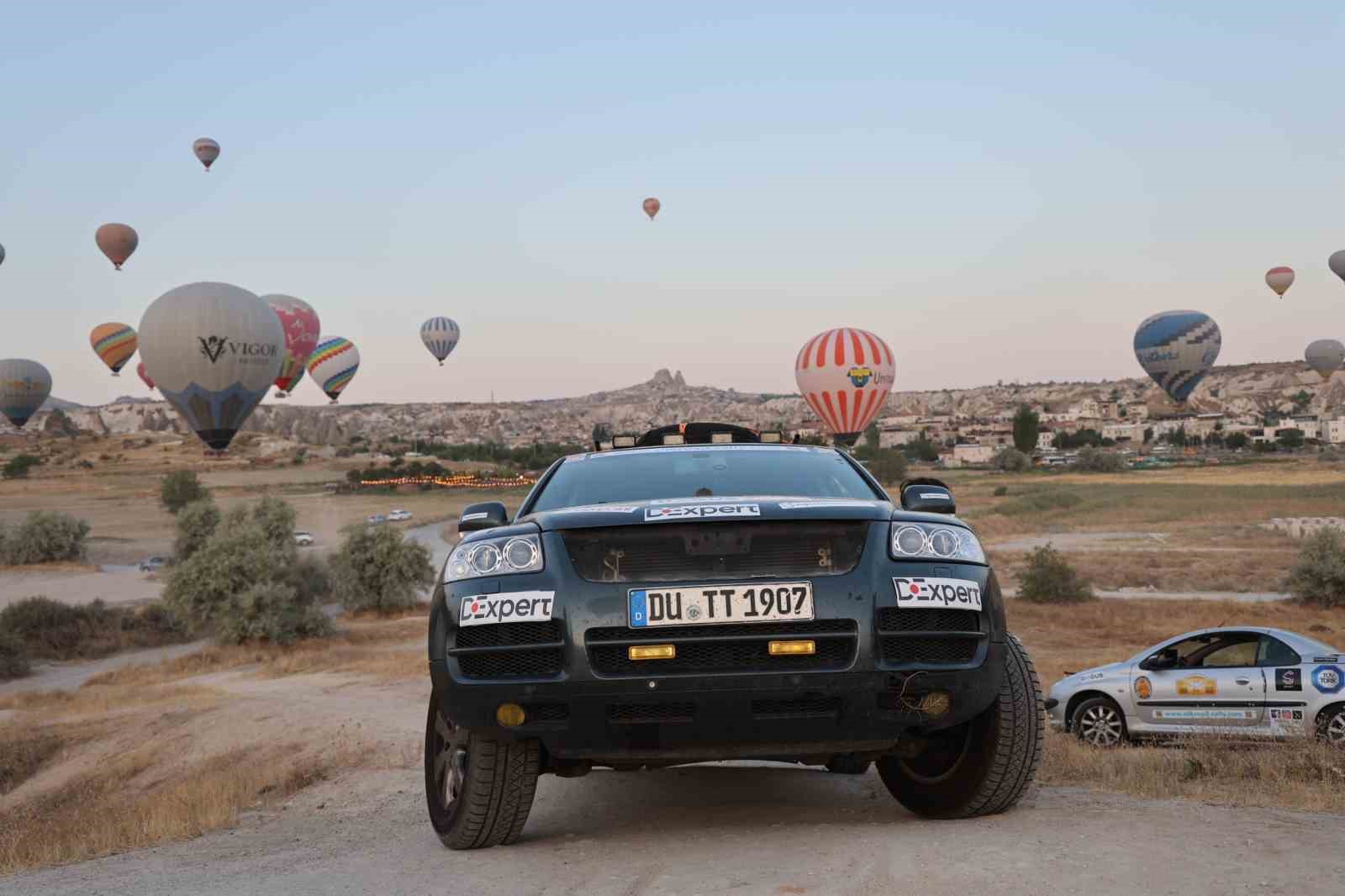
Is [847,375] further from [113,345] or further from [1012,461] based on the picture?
[1012,461]

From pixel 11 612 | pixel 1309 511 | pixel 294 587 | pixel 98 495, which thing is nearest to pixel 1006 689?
pixel 294 587

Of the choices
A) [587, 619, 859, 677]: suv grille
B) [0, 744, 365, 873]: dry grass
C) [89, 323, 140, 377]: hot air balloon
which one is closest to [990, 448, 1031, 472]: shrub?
[89, 323, 140, 377]: hot air balloon

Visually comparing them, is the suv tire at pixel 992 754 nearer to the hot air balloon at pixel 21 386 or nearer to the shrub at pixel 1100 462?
the hot air balloon at pixel 21 386

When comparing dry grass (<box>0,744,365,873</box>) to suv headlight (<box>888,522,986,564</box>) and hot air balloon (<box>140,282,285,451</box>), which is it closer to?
suv headlight (<box>888,522,986,564</box>)

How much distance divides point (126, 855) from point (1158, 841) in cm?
484

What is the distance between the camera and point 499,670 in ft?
15.7

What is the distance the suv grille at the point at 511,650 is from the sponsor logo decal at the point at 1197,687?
32.8 ft

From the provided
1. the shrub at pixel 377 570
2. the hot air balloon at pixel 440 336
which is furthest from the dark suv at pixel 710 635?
the hot air balloon at pixel 440 336

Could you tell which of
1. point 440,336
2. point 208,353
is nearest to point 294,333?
point 440,336

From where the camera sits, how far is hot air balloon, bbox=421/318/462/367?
102 metres

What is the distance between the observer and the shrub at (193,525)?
72.6m

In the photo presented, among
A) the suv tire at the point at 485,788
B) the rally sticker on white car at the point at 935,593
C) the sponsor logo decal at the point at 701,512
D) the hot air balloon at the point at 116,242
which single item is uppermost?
the hot air balloon at the point at 116,242

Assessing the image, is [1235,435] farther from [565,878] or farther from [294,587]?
[565,878]

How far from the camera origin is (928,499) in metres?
5.52
